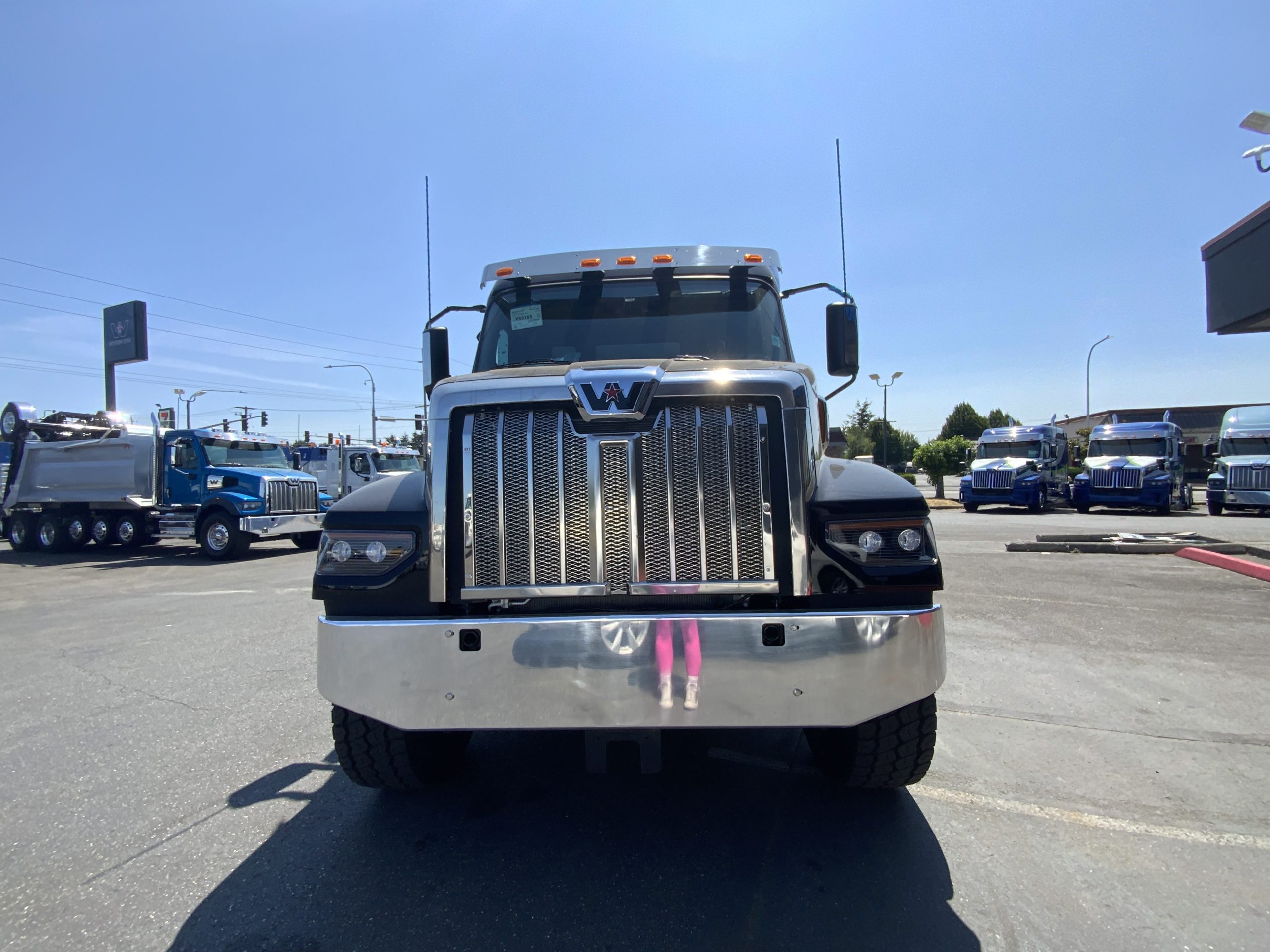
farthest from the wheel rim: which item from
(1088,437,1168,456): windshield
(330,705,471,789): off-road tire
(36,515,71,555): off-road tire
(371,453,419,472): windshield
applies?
(1088,437,1168,456): windshield

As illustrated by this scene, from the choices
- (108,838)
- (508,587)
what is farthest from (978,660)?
(108,838)

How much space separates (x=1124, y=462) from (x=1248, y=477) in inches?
107

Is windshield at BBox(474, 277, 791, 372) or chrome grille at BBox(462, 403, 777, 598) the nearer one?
chrome grille at BBox(462, 403, 777, 598)

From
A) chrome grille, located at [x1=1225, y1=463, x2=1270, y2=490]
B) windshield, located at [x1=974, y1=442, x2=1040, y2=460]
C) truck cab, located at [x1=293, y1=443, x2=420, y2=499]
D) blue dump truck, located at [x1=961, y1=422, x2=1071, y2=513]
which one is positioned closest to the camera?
chrome grille, located at [x1=1225, y1=463, x2=1270, y2=490]

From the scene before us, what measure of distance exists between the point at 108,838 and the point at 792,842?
2.66 meters

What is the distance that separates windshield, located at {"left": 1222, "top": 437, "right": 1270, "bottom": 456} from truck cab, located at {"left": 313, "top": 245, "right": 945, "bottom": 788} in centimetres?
2136

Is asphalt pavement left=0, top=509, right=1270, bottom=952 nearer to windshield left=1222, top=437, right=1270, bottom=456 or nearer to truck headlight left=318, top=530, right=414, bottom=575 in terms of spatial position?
truck headlight left=318, top=530, right=414, bottom=575

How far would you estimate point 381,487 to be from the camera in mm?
2990

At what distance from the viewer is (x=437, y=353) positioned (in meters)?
4.61

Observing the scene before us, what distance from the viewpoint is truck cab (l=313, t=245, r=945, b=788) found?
2.34 metres

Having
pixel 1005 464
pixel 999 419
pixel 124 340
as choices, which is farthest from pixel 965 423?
pixel 124 340

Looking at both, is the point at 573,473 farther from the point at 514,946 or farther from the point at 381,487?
the point at 514,946

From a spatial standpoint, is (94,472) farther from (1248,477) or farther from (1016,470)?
(1248,477)

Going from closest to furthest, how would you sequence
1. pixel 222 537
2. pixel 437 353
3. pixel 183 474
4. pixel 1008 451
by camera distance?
pixel 437 353
pixel 222 537
pixel 183 474
pixel 1008 451
